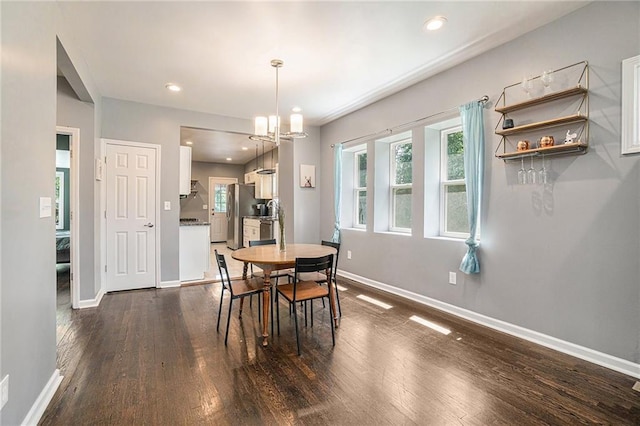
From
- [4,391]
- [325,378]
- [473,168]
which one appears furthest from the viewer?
[473,168]

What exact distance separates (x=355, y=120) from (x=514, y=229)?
2798 mm

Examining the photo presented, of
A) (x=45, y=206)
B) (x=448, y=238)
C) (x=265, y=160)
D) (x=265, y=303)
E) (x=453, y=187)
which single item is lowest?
(x=265, y=303)

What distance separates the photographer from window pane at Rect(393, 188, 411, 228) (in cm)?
416

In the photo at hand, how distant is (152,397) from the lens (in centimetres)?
186

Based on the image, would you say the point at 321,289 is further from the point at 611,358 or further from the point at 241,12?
the point at 241,12

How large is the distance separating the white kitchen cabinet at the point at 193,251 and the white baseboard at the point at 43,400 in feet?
8.68

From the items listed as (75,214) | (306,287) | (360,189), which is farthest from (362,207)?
(75,214)

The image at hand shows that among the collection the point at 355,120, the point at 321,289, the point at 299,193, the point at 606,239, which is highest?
the point at 355,120

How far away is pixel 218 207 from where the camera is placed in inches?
375

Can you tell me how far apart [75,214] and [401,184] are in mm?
4059

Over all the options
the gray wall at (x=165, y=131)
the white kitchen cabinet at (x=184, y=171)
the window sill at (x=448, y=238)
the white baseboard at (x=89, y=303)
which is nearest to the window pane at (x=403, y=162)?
the window sill at (x=448, y=238)

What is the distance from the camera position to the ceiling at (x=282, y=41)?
231 centimetres

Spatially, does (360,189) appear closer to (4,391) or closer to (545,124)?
(545,124)

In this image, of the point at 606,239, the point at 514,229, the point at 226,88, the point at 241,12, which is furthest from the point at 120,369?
the point at 606,239
